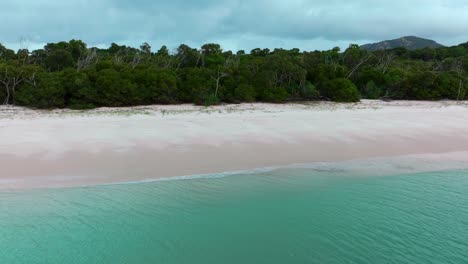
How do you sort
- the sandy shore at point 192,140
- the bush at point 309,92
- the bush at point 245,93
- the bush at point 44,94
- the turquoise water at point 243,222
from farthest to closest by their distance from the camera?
the bush at point 309,92, the bush at point 245,93, the bush at point 44,94, the sandy shore at point 192,140, the turquoise water at point 243,222

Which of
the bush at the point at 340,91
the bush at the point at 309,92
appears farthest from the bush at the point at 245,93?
the bush at the point at 340,91

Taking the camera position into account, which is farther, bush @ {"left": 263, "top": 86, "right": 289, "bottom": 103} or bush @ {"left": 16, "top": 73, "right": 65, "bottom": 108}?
bush @ {"left": 263, "top": 86, "right": 289, "bottom": 103}

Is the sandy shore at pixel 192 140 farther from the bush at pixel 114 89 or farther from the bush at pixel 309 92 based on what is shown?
the bush at pixel 309 92

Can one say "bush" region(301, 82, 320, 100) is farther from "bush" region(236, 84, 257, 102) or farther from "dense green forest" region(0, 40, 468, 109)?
"bush" region(236, 84, 257, 102)

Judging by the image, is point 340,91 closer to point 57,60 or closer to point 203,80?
point 203,80

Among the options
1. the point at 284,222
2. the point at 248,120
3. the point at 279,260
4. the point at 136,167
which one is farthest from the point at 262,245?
the point at 248,120

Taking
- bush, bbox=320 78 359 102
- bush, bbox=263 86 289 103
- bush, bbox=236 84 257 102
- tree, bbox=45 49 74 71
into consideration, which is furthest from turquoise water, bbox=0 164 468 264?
tree, bbox=45 49 74 71
